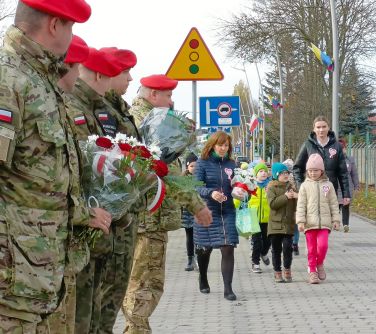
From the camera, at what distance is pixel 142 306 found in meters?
6.59

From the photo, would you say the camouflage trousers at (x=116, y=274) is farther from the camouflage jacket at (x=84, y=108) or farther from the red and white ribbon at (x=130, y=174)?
the red and white ribbon at (x=130, y=174)

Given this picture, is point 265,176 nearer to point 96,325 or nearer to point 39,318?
point 96,325

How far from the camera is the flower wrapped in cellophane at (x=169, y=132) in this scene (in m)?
5.79

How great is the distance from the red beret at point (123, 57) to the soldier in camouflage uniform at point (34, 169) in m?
1.66

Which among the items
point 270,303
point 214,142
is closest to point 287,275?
point 270,303

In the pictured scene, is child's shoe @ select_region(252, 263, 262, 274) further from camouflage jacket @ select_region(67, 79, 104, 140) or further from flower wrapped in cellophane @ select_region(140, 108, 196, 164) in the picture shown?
camouflage jacket @ select_region(67, 79, 104, 140)

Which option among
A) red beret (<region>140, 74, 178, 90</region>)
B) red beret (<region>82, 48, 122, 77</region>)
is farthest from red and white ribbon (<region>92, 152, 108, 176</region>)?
red beret (<region>140, 74, 178, 90</region>)

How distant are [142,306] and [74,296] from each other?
2.06 m

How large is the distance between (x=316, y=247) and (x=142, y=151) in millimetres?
7127

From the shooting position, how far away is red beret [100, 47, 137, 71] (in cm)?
543

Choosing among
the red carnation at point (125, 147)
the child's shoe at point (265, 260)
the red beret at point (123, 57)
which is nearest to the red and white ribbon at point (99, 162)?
the red carnation at point (125, 147)

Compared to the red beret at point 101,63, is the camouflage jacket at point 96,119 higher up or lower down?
lower down

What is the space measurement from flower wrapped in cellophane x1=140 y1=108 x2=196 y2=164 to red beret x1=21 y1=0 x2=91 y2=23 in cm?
198

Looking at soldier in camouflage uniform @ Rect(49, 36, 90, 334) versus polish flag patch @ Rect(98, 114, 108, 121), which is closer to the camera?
soldier in camouflage uniform @ Rect(49, 36, 90, 334)
